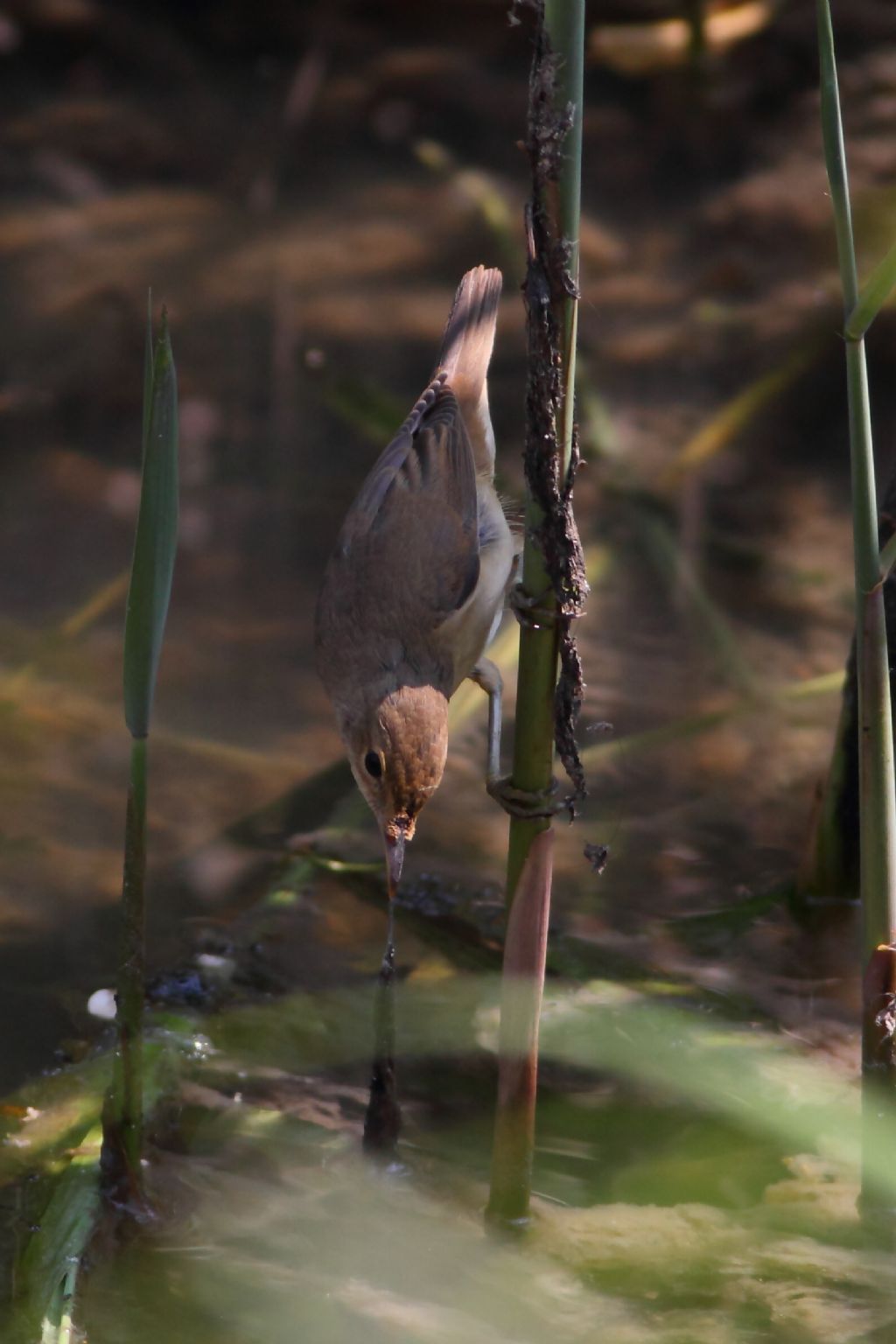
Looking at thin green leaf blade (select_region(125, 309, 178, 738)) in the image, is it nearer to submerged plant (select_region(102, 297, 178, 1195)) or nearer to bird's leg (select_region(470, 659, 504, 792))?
submerged plant (select_region(102, 297, 178, 1195))

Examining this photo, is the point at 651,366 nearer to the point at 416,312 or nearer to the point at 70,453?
the point at 416,312

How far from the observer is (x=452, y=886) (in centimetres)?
350

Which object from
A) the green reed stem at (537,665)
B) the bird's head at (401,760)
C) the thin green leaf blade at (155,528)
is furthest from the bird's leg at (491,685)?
the thin green leaf blade at (155,528)

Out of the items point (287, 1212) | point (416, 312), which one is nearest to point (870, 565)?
point (287, 1212)

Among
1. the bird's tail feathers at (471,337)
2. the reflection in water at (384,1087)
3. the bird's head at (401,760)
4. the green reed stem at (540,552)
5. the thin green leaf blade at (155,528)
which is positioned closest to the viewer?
the green reed stem at (540,552)

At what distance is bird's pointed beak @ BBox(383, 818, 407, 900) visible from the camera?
283 centimetres

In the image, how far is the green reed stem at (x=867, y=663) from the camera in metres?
2.09

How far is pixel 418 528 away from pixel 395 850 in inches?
39.9

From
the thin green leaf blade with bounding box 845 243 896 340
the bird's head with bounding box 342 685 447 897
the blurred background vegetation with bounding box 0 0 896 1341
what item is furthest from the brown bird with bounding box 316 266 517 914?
the thin green leaf blade with bounding box 845 243 896 340

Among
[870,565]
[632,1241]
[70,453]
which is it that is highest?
[70,453]

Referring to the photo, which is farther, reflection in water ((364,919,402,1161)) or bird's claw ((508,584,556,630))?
reflection in water ((364,919,402,1161))

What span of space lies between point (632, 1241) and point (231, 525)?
3.18 m

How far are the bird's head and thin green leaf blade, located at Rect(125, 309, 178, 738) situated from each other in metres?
0.94

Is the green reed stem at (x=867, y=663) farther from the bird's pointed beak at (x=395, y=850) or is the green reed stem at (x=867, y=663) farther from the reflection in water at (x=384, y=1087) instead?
the bird's pointed beak at (x=395, y=850)
